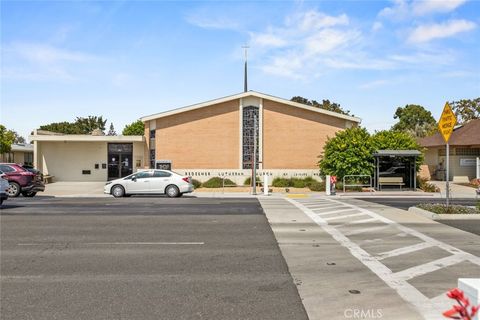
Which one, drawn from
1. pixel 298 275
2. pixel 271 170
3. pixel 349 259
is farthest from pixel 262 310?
pixel 271 170

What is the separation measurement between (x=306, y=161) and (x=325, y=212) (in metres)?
18.9

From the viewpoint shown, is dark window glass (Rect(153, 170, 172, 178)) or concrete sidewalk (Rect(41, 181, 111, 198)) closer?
dark window glass (Rect(153, 170, 172, 178))

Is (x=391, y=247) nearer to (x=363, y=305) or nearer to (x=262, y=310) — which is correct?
(x=363, y=305)

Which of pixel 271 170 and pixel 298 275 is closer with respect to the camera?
pixel 298 275

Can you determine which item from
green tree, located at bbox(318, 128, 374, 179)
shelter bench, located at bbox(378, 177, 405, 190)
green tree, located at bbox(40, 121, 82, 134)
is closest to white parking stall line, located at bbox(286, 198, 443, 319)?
shelter bench, located at bbox(378, 177, 405, 190)

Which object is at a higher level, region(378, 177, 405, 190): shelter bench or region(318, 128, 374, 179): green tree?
region(318, 128, 374, 179): green tree

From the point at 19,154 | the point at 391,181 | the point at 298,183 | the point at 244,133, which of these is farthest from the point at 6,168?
the point at 19,154

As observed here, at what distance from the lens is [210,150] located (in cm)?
3516

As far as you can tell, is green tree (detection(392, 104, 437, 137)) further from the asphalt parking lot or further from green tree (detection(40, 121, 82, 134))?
the asphalt parking lot

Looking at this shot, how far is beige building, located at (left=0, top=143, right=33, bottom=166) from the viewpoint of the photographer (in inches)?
2260

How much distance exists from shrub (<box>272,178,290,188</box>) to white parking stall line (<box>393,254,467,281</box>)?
22.5 meters

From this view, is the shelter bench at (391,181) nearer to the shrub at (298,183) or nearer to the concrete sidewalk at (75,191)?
the shrub at (298,183)

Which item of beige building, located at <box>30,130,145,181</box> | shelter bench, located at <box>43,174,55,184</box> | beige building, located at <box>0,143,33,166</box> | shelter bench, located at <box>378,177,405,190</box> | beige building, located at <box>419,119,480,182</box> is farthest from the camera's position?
beige building, located at <box>0,143,33,166</box>

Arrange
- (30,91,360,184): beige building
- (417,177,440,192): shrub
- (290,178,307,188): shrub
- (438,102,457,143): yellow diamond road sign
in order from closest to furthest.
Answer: (438,102,457,143): yellow diamond road sign → (417,177,440,192): shrub → (290,178,307,188): shrub → (30,91,360,184): beige building
